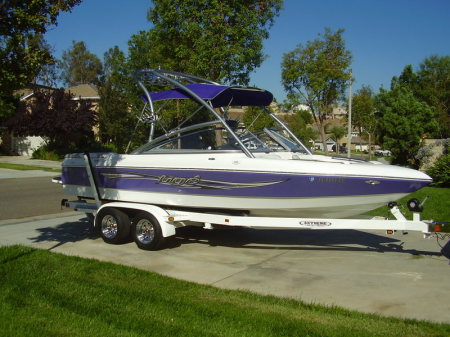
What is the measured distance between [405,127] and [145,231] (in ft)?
66.4

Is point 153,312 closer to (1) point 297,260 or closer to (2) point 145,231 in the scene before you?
(1) point 297,260

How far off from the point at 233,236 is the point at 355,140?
107 meters

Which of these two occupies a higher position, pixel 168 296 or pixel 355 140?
pixel 355 140

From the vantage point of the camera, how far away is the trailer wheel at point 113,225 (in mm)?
8914

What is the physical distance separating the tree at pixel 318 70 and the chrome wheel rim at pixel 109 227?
65.0 ft

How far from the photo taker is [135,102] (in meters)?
33.8

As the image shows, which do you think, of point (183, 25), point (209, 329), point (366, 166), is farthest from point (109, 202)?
point (183, 25)

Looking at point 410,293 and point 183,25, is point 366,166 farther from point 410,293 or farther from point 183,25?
point 183,25

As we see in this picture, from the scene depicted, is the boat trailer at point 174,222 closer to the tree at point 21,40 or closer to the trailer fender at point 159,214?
the trailer fender at point 159,214

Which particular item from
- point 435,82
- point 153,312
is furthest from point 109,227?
point 435,82

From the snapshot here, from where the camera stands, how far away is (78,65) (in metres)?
74.8

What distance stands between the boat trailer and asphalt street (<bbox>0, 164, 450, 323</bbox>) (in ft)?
0.98

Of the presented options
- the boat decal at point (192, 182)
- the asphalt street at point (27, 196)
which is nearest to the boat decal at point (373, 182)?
the boat decal at point (192, 182)

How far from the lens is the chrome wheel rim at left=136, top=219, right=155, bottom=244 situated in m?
8.59
